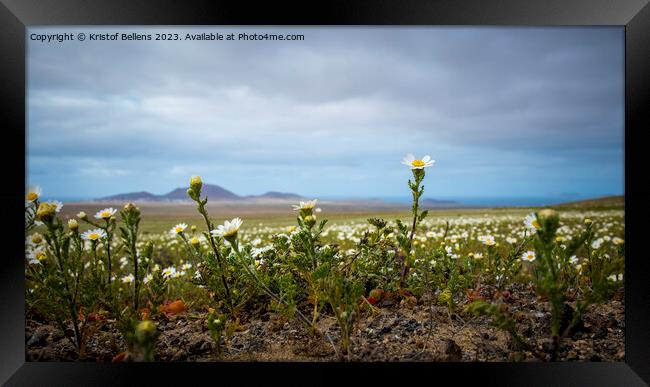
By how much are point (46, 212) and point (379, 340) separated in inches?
67.9

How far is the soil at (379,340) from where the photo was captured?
2121 mm

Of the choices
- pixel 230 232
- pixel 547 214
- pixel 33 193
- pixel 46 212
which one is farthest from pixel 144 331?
pixel 547 214

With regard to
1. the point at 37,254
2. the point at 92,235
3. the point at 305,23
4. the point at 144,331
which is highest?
the point at 305,23

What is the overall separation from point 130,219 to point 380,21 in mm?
1613

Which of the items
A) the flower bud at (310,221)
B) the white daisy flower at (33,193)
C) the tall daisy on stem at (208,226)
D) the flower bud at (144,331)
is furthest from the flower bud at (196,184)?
the white daisy flower at (33,193)

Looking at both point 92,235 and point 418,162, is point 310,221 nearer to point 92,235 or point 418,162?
point 418,162

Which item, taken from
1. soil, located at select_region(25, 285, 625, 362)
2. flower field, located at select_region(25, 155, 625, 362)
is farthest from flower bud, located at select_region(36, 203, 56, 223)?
soil, located at select_region(25, 285, 625, 362)

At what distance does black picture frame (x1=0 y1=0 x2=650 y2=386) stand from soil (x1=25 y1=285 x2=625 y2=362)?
54 millimetres

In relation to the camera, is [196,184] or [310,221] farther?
[196,184]

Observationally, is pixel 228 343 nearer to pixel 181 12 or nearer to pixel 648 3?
pixel 181 12

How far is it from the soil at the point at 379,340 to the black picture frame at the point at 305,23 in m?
0.05

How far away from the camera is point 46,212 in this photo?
187 cm

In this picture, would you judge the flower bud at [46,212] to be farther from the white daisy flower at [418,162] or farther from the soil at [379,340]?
the white daisy flower at [418,162]

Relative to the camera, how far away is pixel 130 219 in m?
1.98
